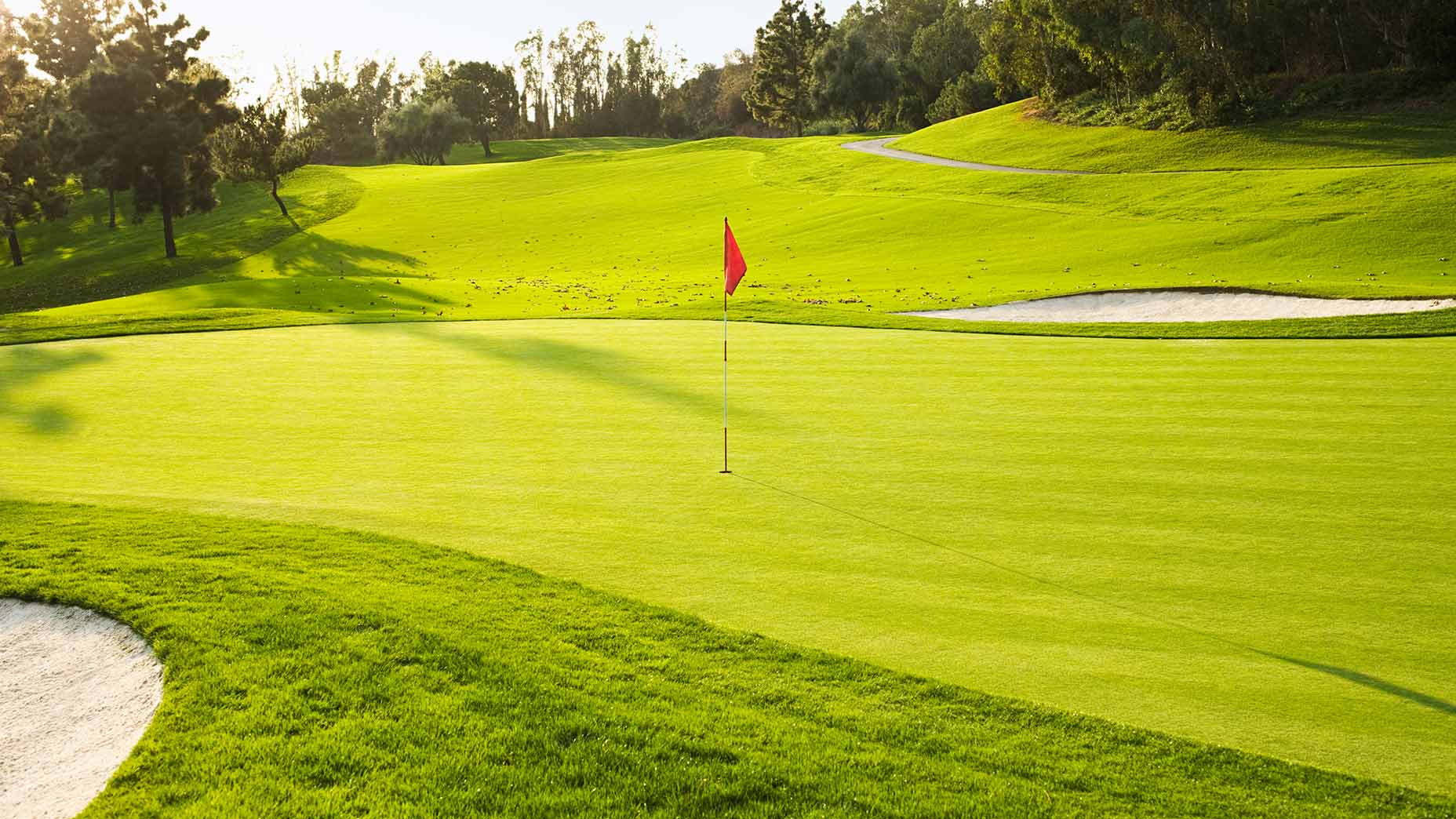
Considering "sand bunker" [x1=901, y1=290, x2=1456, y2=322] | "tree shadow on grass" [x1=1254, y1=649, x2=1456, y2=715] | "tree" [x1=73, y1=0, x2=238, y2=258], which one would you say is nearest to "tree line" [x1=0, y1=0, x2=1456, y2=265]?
"tree" [x1=73, y1=0, x2=238, y2=258]

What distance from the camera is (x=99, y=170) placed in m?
48.6

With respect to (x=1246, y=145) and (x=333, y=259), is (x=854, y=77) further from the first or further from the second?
(x=333, y=259)

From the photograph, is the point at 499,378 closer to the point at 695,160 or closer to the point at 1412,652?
the point at 1412,652

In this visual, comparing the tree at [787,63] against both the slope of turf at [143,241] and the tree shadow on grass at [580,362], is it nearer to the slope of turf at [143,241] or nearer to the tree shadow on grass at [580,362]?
the slope of turf at [143,241]

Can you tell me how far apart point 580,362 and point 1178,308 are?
12915 mm

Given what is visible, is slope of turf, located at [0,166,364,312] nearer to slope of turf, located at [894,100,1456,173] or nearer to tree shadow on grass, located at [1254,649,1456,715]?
slope of turf, located at [894,100,1456,173]

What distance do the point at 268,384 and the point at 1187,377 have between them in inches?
442

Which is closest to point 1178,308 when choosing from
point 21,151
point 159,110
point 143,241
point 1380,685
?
point 1380,685

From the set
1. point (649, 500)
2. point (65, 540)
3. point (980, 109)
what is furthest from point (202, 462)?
point (980, 109)

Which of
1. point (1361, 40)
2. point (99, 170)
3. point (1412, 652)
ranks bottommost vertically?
point (1412, 652)

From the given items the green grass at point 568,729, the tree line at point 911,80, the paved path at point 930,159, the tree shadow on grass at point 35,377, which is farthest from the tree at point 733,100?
the green grass at point 568,729

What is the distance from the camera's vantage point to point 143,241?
56.4 metres

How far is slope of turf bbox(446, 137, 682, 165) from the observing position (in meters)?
94.0

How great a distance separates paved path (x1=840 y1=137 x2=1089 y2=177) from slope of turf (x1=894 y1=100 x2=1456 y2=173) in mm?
607
